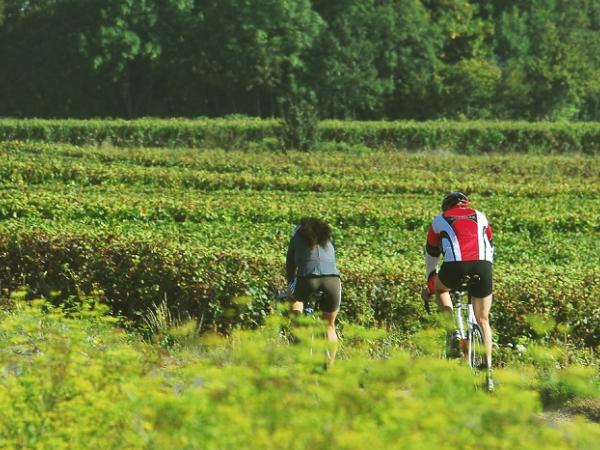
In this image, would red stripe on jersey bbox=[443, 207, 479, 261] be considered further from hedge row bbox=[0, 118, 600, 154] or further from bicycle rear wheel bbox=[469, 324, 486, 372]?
hedge row bbox=[0, 118, 600, 154]

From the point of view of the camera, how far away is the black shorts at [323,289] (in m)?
9.94

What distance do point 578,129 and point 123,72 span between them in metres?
25.5

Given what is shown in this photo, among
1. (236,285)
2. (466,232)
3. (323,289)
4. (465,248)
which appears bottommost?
(236,285)

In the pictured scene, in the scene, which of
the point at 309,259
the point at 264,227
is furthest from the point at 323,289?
the point at 264,227

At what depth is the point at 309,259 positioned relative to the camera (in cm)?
990

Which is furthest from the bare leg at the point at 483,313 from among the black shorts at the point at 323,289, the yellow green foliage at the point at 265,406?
the yellow green foliage at the point at 265,406

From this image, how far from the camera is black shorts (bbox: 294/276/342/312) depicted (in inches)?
391

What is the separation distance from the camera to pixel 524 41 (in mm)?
66688

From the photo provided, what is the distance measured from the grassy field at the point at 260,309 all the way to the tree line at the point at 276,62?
2575 centimetres

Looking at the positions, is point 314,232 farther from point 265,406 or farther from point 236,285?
point 265,406

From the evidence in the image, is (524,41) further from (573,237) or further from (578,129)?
(573,237)

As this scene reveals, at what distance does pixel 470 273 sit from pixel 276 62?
4880 cm

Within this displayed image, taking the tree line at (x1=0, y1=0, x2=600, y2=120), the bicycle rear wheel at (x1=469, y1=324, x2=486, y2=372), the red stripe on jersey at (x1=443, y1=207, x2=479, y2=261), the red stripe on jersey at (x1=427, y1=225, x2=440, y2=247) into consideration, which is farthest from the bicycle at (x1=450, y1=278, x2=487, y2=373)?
the tree line at (x1=0, y1=0, x2=600, y2=120)

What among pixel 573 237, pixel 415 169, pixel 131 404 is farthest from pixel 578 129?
pixel 131 404
